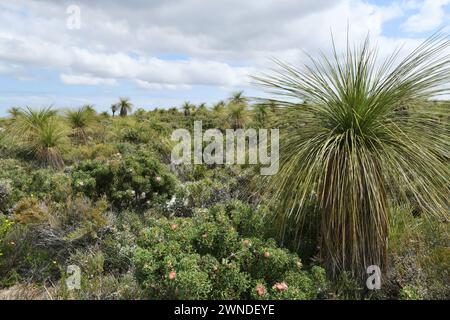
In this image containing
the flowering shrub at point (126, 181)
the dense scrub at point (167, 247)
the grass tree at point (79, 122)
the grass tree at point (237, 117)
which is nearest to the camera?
the dense scrub at point (167, 247)

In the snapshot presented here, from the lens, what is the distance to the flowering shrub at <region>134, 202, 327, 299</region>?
2678mm

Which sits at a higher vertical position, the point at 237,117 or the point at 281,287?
the point at 237,117

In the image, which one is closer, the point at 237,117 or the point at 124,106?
the point at 237,117

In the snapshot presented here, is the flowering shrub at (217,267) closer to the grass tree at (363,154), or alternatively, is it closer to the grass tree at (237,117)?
the grass tree at (363,154)

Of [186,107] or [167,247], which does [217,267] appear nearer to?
[167,247]

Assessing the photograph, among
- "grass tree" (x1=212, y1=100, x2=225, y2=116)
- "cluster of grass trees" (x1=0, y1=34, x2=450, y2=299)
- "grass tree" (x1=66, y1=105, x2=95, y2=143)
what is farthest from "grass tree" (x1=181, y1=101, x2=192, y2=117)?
"cluster of grass trees" (x1=0, y1=34, x2=450, y2=299)

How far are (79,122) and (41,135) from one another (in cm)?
308

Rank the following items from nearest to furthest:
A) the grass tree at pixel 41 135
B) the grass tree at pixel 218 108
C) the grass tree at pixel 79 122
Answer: the grass tree at pixel 41 135, the grass tree at pixel 79 122, the grass tree at pixel 218 108

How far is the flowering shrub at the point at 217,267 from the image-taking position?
2678mm

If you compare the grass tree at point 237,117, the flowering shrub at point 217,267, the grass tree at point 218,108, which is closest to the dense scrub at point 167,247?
the flowering shrub at point 217,267

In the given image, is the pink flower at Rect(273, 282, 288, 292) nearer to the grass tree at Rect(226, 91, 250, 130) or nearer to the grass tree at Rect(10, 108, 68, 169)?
the grass tree at Rect(10, 108, 68, 169)

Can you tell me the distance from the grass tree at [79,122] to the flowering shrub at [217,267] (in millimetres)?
10297

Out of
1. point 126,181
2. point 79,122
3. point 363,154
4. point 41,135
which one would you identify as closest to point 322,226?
point 363,154

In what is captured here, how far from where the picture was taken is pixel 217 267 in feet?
9.34
